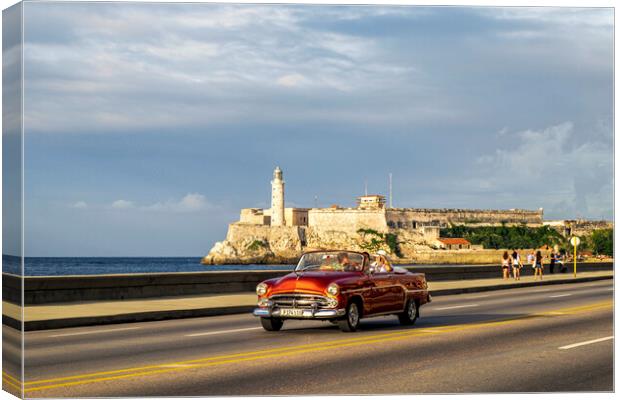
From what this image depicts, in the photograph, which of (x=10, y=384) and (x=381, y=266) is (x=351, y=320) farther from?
(x=10, y=384)

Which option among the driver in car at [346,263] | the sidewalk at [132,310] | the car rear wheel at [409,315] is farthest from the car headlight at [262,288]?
the sidewalk at [132,310]

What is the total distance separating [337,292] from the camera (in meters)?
19.1

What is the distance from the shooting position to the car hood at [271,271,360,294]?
19.2 metres

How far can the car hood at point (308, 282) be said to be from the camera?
19234mm

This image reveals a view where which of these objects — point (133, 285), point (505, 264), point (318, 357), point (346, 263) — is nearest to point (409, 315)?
point (346, 263)

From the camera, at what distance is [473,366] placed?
14.5 metres

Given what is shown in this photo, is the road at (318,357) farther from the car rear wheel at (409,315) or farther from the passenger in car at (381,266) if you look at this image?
the passenger in car at (381,266)

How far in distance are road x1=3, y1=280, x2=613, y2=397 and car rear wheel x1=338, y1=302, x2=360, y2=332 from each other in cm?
24

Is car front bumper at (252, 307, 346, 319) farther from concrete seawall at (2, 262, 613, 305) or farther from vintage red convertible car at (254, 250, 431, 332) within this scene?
concrete seawall at (2, 262, 613, 305)

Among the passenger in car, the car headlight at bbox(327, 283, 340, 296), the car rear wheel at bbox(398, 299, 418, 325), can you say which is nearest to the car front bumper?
the car headlight at bbox(327, 283, 340, 296)

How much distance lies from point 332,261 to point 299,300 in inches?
64.1

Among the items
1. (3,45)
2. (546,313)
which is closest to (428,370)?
(3,45)

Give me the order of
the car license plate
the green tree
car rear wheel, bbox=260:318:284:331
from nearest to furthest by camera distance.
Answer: the car license plate, car rear wheel, bbox=260:318:284:331, the green tree

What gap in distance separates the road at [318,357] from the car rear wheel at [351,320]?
24 centimetres
